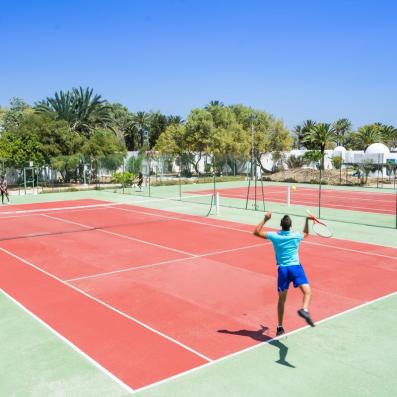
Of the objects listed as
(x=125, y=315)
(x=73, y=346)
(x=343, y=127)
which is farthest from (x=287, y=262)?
(x=343, y=127)

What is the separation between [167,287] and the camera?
36.5 feet

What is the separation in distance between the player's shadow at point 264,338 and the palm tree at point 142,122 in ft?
228

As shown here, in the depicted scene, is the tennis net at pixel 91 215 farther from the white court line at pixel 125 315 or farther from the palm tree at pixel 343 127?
the palm tree at pixel 343 127

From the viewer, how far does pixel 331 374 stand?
6.70 meters

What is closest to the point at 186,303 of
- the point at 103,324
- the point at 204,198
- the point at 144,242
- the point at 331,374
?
the point at 103,324

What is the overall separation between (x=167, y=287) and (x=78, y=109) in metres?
42.2

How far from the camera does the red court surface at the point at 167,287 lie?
25.5 ft

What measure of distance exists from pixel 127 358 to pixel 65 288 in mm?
4288

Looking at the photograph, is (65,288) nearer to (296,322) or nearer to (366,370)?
(296,322)

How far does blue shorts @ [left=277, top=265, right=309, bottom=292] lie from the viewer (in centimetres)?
754

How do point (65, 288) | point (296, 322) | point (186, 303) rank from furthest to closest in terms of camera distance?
point (65, 288), point (186, 303), point (296, 322)

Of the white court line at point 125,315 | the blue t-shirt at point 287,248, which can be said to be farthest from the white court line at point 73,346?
the blue t-shirt at point 287,248

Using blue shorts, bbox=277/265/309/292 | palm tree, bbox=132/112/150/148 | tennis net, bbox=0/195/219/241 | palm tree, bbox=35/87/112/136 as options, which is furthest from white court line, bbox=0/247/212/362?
palm tree, bbox=132/112/150/148

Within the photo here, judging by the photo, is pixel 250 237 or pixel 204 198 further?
pixel 204 198
